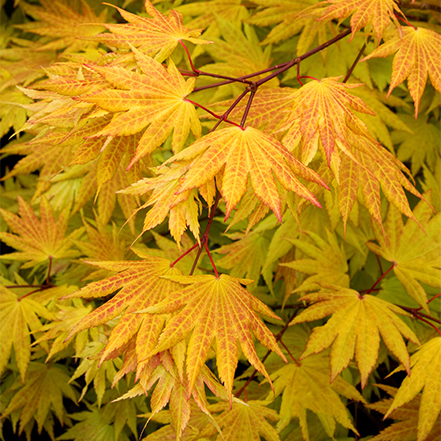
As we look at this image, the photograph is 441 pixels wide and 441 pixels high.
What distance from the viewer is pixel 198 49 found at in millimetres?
1930

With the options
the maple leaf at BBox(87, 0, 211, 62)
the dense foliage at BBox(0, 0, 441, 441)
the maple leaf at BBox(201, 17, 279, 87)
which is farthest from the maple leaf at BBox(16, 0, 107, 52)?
the maple leaf at BBox(87, 0, 211, 62)

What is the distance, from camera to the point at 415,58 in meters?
1.24

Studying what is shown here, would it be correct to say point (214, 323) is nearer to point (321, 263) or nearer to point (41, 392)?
point (321, 263)

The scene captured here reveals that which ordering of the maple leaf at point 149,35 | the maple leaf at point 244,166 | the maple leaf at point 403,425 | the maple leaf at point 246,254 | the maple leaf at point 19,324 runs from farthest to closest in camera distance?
the maple leaf at point 246,254
the maple leaf at point 19,324
the maple leaf at point 403,425
the maple leaf at point 149,35
the maple leaf at point 244,166

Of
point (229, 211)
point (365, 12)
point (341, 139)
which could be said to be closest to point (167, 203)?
point (229, 211)

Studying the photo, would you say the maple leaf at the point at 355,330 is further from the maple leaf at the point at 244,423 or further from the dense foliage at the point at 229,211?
the maple leaf at the point at 244,423

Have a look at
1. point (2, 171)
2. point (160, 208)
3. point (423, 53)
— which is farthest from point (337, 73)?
point (2, 171)

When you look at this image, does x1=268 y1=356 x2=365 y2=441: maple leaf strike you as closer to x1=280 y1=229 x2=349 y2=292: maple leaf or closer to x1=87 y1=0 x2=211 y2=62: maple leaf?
x1=280 y1=229 x2=349 y2=292: maple leaf

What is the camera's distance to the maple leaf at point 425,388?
1313mm

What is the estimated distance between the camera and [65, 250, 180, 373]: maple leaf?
3.22 feet

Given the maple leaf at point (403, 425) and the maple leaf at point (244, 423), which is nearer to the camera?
the maple leaf at point (244, 423)

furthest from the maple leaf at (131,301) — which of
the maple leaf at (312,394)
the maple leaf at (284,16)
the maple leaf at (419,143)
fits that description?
the maple leaf at (419,143)

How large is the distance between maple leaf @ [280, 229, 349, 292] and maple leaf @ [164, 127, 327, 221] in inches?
25.9

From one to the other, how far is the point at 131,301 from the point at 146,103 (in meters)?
0.51
